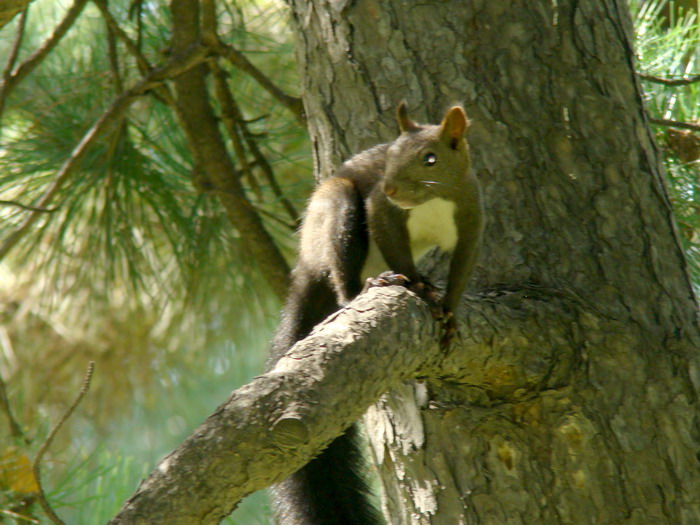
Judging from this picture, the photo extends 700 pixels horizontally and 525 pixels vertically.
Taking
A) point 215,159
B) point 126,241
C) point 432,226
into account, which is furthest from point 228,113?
point 432,226

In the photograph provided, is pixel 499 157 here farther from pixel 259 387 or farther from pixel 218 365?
pixel 218 365

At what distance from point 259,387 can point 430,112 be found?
96cm

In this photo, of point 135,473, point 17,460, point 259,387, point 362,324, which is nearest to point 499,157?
point 362,324

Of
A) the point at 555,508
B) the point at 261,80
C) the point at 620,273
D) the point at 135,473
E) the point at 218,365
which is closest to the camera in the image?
the point at 555,508

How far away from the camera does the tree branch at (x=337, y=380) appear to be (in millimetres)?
1004

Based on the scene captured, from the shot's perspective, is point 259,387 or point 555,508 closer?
point 259,387

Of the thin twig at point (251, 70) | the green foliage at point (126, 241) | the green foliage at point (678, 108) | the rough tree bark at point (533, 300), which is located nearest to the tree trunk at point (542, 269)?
the rough tree bark at point (533, 300)

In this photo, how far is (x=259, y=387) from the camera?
1.08 m

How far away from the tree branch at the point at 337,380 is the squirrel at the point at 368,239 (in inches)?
4.1

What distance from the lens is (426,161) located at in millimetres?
1619

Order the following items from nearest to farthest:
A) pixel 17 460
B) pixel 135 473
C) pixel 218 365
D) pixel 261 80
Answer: pixel 17 460
pixel 261 80
pixel 135 473
pixel 218 365

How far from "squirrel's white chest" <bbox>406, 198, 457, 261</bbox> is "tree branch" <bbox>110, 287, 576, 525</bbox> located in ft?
0.57

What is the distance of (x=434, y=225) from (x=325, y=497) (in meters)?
0.62

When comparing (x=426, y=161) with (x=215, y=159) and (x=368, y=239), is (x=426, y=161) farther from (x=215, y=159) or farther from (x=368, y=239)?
(x=215, y=159)
